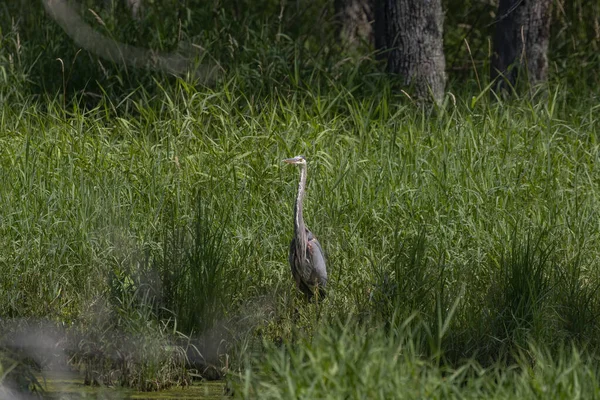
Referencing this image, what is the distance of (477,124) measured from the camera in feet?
23.9

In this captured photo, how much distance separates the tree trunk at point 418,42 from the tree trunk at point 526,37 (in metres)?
0.54

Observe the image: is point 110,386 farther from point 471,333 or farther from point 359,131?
point 359,131

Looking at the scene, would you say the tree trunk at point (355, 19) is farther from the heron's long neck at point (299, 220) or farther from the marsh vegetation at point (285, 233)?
the heron's long neck at point (299, 220)

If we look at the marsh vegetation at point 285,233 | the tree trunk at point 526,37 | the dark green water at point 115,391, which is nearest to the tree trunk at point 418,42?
the marsh vegetation at point 285,233

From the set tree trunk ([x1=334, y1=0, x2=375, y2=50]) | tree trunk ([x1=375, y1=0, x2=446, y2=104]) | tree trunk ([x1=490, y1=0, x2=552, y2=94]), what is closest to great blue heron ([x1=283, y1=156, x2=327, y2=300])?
tree trunk ([x1=375, y1=0, x2=446, y2=104])

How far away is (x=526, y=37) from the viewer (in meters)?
8.61

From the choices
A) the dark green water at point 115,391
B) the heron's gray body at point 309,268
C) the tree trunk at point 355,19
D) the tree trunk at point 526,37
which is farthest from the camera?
the tree trunk at point 355,19

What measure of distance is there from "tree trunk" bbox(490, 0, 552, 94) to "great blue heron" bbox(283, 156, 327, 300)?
3519mm

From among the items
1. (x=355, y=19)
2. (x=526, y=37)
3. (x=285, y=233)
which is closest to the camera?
(x=285, y=233)

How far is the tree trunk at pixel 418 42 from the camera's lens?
837cm

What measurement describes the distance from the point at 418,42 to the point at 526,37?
95 cm

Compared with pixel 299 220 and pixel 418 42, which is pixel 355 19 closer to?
pixel 418 42

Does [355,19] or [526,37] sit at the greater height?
[526,37]

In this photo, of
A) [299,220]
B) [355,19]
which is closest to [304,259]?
[299,220]
